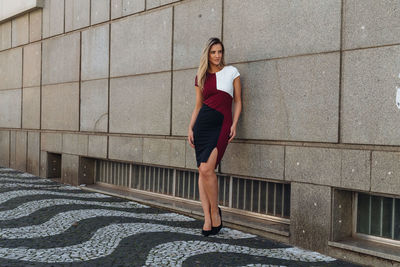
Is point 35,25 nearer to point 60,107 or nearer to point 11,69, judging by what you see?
point 11,69

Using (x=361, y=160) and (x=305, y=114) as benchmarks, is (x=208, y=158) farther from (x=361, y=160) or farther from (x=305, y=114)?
(x=361, y=160)

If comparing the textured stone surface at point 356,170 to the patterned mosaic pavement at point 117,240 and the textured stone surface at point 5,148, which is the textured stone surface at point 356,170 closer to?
the patterned mosaic pavement at point 117,240

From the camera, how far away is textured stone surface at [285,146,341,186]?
13.9 feet

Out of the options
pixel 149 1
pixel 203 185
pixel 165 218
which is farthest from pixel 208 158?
pixel 149 1

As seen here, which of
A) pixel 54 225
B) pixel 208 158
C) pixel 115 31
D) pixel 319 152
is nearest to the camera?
pixel 319 152

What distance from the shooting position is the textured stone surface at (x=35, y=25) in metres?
9.39

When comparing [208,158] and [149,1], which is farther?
[149,1]

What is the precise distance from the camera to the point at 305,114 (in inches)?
179

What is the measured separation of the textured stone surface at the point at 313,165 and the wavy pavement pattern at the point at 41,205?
103 inches

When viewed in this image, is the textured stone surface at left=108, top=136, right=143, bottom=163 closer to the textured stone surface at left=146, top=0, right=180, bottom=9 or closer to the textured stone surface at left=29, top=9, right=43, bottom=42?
the textured stone surface at left=146, top=0, right=180, bottom=9

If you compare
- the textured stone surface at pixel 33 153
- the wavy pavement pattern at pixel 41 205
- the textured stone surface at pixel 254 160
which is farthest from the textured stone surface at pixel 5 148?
the textured stone surface at pixel 254 160

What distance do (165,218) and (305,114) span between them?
221 cm

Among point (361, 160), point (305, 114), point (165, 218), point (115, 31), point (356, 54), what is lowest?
point (165, 218)

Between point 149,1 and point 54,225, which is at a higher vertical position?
point 149,1
